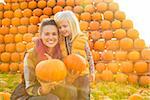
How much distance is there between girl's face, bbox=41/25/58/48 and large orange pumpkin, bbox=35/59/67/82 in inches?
14.3

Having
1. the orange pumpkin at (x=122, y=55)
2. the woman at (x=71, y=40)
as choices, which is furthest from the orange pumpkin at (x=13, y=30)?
the woman at (x=71, y=40)

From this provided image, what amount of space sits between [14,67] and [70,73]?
13.9 feet

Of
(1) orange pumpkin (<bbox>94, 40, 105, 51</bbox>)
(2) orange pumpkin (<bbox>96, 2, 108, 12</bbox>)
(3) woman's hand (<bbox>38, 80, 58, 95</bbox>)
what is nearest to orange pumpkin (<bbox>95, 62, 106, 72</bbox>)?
(1) orange pumpkin (<bbox>94, 40, 105, 51</bbox>)

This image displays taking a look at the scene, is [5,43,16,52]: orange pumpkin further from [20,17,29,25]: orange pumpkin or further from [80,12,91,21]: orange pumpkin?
[80,12,91,21]: orange pumpkin

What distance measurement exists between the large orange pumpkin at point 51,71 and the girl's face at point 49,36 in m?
0.36

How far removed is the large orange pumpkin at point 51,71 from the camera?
2.17 metres

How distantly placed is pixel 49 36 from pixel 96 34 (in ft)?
11.5

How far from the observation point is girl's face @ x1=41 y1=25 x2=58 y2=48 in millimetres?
2566

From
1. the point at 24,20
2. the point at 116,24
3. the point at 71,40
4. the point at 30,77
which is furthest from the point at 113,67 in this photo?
the point at 30,77

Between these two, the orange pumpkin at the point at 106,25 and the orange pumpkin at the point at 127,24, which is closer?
the orange pumpkin at the point at 127,24

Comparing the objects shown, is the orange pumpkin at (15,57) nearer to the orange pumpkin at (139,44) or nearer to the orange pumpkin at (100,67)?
the orange pumpkin at (100,67)

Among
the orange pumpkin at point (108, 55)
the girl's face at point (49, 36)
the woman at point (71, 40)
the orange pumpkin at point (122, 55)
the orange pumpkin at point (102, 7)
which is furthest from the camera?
the orange pumpkin at point (102, 7)

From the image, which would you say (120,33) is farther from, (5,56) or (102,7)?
(5,56)

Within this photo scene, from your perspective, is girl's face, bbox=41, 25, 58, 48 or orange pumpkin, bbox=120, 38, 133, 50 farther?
orange pumpkin, bbox=120, 38, 133, 50
